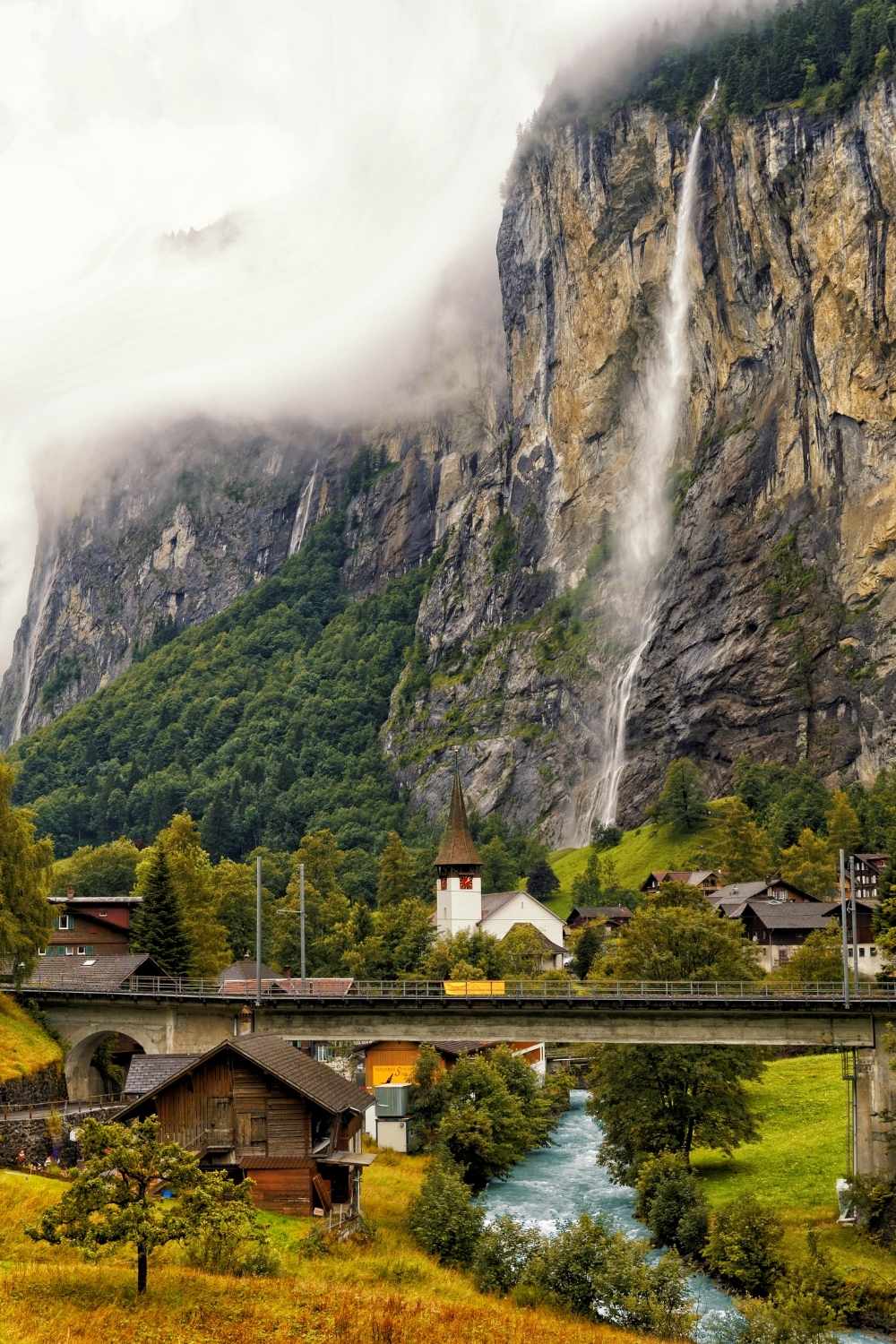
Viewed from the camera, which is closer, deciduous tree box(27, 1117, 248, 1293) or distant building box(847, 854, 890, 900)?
deciduous tree box(27, 1117, 248, 1293)

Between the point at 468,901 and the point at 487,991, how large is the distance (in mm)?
53162

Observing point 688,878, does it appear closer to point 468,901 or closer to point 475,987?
point 468,901

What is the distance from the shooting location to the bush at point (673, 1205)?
58125 mm

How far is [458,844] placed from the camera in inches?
5364

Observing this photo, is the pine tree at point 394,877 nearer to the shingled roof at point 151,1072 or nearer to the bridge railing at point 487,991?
the bridge railing at point 487,991

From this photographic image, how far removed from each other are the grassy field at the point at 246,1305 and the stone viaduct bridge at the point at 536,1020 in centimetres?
2147

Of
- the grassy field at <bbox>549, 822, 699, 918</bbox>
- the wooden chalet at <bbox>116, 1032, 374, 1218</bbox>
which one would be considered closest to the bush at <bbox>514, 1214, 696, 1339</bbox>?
the wooden chalet at <bbox>116, 1032, 374, 1218</bbox>

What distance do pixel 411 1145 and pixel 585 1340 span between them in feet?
120

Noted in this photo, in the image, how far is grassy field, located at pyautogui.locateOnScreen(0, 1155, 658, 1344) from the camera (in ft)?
119

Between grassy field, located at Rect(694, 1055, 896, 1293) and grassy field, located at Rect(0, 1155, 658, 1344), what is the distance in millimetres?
15585

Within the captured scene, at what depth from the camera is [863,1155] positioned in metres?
64.3

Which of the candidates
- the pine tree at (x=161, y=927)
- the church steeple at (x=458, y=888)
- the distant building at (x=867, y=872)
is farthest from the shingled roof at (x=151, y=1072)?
the distant building at (x=867, y=872)

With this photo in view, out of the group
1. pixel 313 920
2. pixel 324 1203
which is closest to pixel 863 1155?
pixel 324 1203

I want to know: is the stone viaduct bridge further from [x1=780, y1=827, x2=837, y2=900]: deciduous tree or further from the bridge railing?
[x1=780, y1=827, x2=837, y2=900]: deciduous tree
